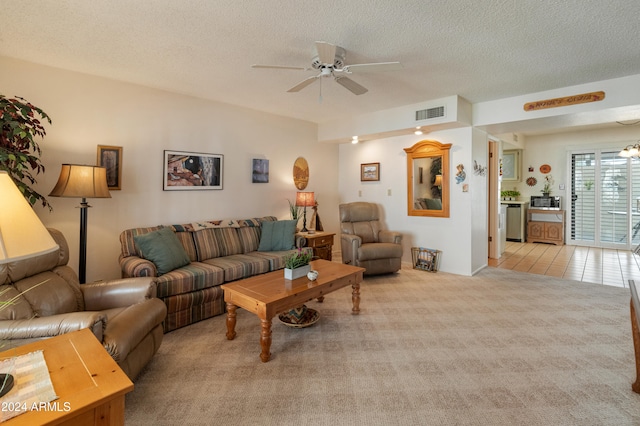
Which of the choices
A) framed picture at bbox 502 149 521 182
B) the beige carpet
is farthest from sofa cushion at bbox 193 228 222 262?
framed picture at bbox 502 149 521 182

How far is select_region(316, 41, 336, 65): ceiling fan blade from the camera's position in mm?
2334

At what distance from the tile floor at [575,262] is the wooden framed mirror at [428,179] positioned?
1.63 m

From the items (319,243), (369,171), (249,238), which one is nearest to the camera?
(249,238)

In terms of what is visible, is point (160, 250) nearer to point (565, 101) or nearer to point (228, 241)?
point (228, 241)

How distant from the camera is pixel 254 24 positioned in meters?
2.37

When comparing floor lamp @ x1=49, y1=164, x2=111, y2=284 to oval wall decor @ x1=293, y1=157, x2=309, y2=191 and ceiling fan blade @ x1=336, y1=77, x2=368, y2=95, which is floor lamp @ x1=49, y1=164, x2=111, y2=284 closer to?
ceiling fan blade @ x1=336, y1=77, x2=368, y2=95

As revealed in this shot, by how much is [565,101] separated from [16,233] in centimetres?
506

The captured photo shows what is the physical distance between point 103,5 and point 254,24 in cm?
102

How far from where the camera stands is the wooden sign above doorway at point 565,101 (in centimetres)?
362

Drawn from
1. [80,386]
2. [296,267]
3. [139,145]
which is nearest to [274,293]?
[296,267]

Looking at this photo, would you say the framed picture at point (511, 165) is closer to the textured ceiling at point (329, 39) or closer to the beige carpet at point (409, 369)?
the textured ceiling at point (329, 39)

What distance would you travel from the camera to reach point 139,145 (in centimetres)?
368

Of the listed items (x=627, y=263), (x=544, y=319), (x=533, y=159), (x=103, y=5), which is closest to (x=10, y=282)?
(x=103, y=5)

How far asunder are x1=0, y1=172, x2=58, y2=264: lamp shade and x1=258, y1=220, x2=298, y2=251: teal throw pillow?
10.7 feet
